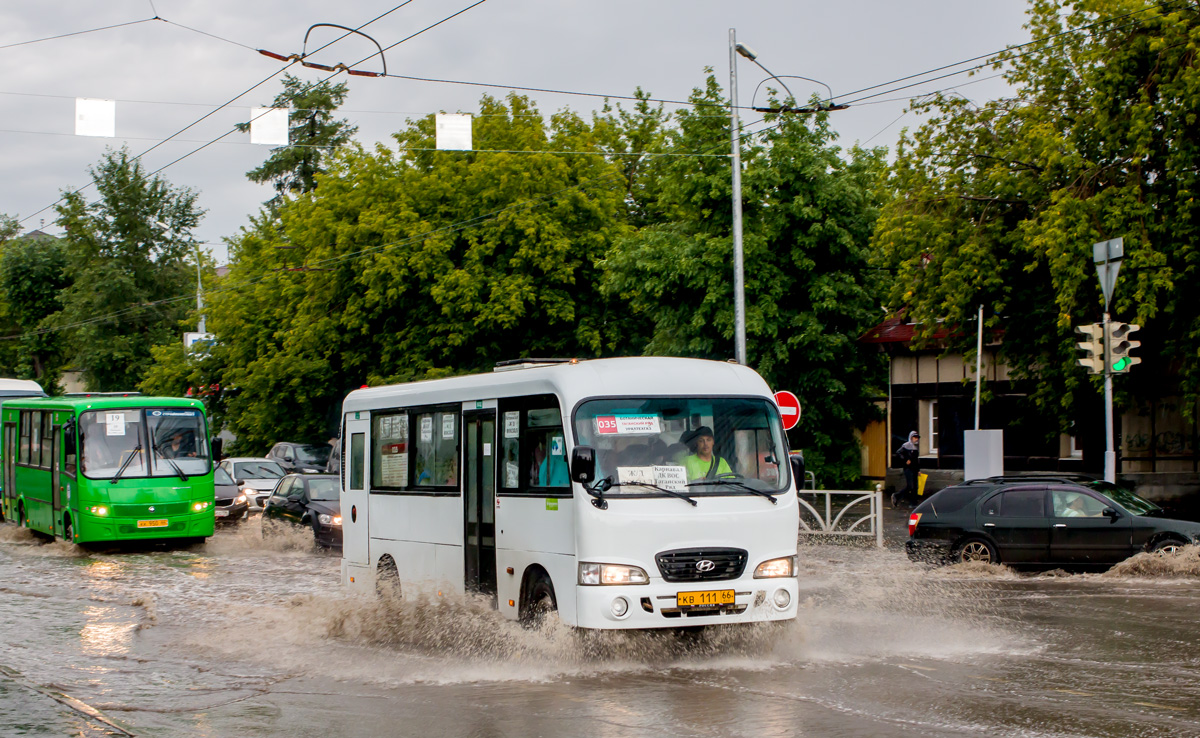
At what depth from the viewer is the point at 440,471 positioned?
1305cm

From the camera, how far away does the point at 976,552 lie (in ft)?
59.7

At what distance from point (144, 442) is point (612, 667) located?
15326 mm

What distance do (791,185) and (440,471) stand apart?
20181 millimetres

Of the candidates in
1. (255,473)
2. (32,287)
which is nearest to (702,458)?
(255,473)

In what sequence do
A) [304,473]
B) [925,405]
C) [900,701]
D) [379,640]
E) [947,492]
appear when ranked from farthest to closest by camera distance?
[925,405], [304,473], [947,492], [379,640], [900,701]

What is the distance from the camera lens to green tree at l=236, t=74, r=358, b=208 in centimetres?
6325

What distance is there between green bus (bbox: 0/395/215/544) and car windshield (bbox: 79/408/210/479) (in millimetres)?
18

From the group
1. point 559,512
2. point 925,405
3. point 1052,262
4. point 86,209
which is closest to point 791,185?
point 1052,262

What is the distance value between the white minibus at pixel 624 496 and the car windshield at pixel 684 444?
0.5 inches

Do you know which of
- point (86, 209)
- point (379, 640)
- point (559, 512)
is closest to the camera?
point (559, 512)

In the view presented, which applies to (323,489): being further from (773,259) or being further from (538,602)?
(538,602)

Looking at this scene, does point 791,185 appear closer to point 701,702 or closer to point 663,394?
point 663,394

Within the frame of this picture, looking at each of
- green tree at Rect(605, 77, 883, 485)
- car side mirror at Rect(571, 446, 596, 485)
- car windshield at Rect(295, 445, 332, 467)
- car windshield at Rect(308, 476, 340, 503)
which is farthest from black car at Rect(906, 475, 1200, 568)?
car windshield at Rect(295, 445, 332, 467)

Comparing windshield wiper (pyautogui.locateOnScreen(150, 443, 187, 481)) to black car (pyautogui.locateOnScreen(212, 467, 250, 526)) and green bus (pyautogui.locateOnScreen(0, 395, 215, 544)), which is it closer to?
green bus (pyautogui.locateOnScreen(0, 395, 215, 544))
